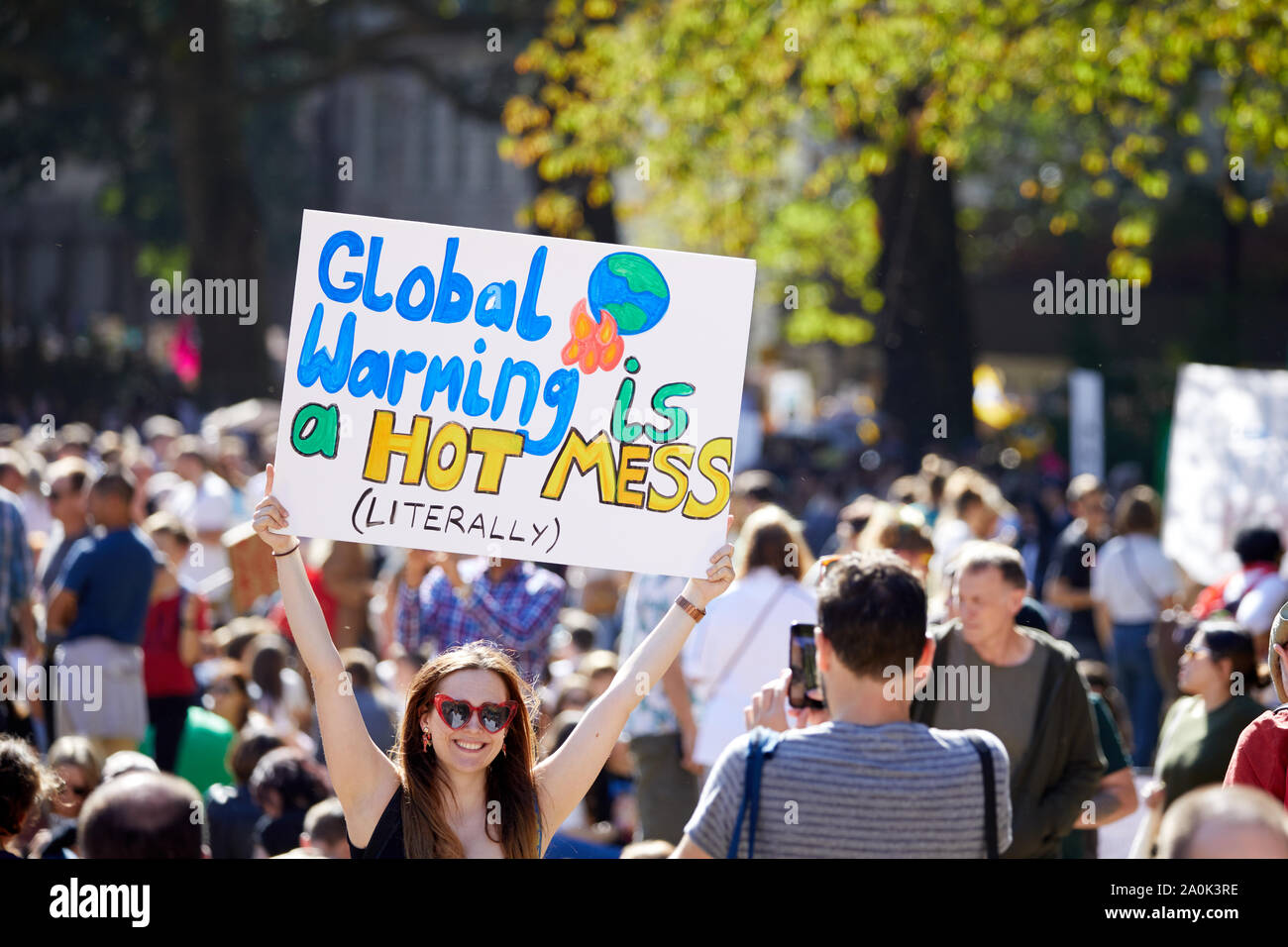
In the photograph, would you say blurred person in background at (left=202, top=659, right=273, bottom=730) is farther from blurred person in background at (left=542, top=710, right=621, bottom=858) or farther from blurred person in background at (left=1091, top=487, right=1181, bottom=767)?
blurred person in background at (left=1091, top=487, right=1181, bottom=767)

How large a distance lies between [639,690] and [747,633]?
2640mm

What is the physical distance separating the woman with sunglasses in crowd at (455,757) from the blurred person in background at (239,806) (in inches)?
98.3

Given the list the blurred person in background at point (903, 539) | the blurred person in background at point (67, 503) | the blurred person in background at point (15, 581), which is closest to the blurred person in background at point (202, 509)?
the blurred person in background at point (67, 503)

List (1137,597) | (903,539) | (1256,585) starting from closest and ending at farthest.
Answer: (903,539) < (1256,585) < (1137,597)

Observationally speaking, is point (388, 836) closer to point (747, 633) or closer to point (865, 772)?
point (865, 772)

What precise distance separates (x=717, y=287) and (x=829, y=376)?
1638 inches

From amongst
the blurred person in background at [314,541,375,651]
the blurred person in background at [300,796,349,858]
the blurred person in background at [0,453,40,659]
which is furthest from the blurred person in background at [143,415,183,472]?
the blurred person in background at [300,796,349,858]

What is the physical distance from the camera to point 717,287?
428cm

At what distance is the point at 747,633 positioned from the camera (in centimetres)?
636

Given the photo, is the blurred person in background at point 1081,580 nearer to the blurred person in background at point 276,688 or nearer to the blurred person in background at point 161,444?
the blurred person in background at point 276,688

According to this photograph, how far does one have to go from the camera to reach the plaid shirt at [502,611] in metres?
7.28

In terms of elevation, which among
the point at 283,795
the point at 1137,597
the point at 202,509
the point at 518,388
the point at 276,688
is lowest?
the point at 283,795

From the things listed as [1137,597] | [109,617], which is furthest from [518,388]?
[1137,597]

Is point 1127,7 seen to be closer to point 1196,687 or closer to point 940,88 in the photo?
point 940,88
